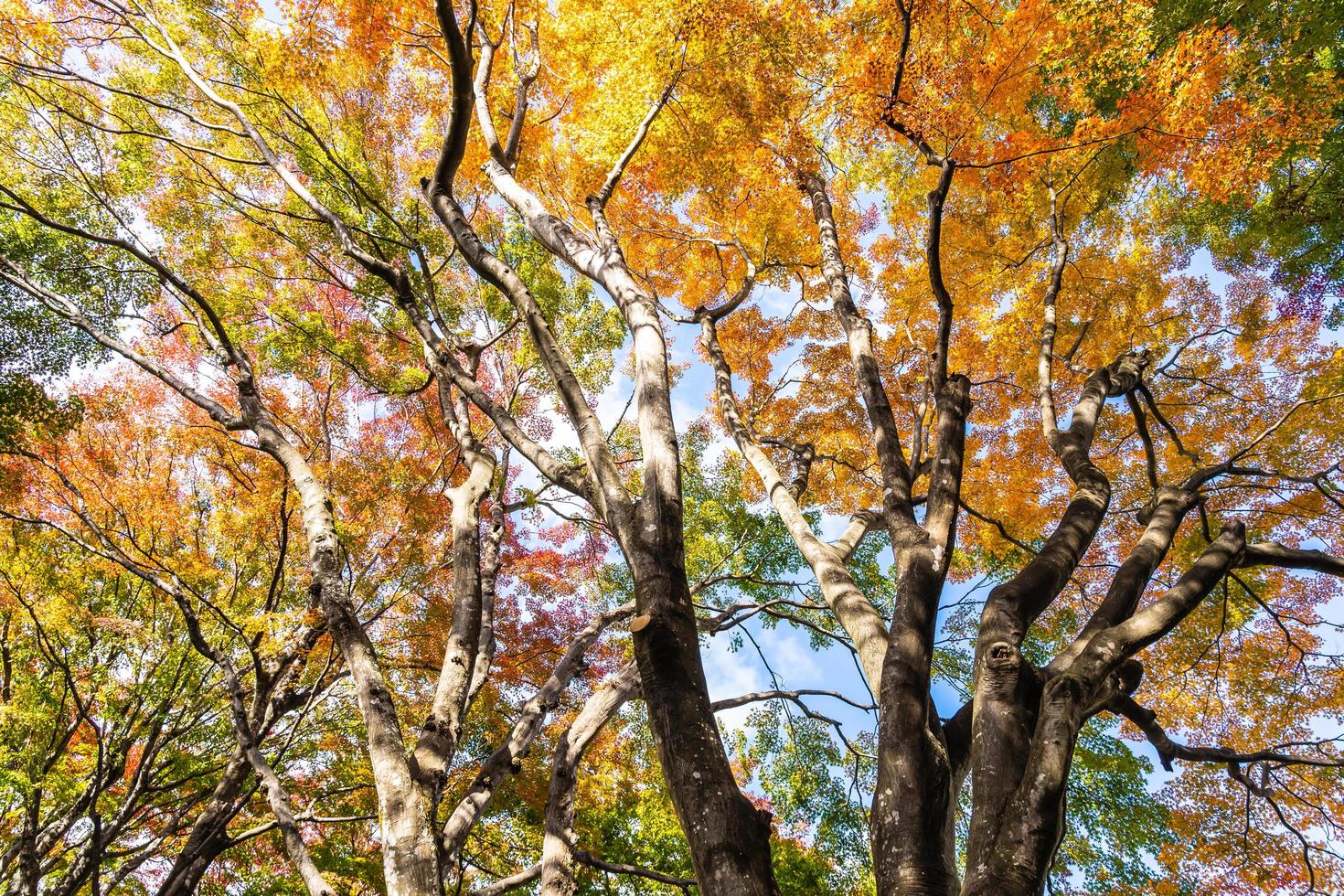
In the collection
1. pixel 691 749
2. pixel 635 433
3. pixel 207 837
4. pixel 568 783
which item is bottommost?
pixel 207 837

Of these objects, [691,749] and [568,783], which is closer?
[691,749]

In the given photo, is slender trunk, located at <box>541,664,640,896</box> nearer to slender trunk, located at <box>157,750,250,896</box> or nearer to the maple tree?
the maple tree

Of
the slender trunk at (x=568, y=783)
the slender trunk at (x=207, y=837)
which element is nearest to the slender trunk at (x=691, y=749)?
the slender trunk at (x=568, y=783)

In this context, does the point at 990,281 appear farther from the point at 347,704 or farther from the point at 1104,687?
the point at 347,704

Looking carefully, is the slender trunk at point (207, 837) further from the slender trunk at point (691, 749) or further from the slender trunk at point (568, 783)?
the slender trunk at point (691, 749)

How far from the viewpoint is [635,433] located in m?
11.1

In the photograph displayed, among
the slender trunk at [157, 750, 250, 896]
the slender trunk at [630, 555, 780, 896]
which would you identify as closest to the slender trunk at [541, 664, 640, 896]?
the slender trunk at [630, 555, 780, 896]

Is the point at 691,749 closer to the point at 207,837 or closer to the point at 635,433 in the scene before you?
the point at 207,837

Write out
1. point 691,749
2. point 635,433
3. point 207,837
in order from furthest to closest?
point 635,433 → point 207,837 → point 691,749

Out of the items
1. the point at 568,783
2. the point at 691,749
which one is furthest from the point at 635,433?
the point at 691,749

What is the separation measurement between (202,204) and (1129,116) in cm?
1189

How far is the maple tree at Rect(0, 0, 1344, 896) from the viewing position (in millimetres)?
3670

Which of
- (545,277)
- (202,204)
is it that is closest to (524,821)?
(545,277)

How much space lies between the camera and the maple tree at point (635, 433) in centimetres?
367
